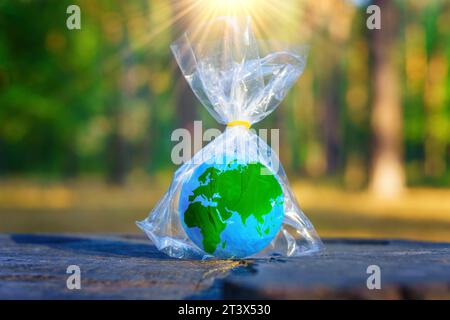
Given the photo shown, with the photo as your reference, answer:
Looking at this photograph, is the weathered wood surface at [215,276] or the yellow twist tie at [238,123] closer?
the weathered wood surface at [215,276]

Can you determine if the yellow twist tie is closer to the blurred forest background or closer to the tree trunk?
the blurred forest background

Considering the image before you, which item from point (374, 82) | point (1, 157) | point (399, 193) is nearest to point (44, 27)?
point (374, 82)

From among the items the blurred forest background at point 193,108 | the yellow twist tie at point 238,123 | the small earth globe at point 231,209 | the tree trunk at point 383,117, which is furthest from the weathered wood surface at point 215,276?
the tree trunk at point 383,117

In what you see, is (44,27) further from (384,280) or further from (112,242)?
(384,280)

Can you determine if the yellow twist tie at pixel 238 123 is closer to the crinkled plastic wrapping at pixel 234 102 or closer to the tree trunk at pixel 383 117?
the crinkled plastic wrapping at pixel 234 102

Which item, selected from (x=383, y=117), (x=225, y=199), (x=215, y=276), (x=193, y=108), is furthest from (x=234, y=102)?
(x=193, y=108)
